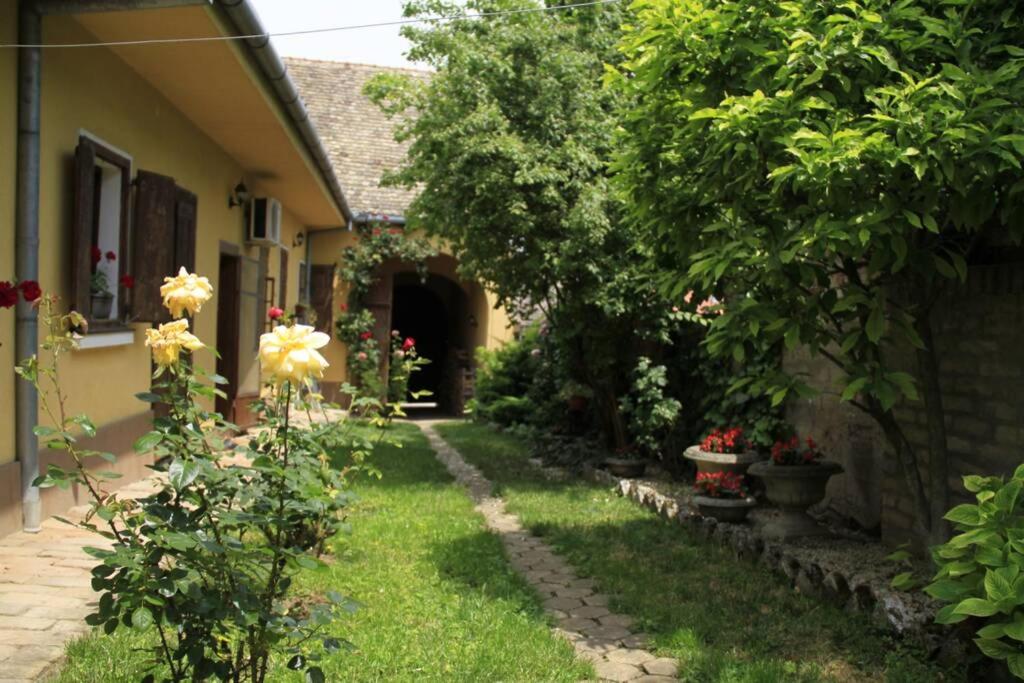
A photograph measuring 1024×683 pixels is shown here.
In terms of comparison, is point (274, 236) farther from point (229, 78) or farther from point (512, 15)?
point (229, 78)

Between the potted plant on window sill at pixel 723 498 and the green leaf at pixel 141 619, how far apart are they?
4.58 m

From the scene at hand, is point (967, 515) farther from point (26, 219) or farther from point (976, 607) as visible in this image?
point (26, 219)

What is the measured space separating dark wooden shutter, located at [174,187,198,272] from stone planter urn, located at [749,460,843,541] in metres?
5.11

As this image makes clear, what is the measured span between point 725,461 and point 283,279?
27.4 ft

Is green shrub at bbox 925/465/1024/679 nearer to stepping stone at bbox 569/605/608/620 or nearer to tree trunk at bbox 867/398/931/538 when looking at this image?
tree trunk at bbox 867/398/931/538

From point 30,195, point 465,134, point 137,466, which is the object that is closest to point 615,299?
point 465,134

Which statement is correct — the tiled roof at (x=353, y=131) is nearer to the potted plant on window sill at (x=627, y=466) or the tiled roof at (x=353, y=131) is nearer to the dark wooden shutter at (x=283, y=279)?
the dark wooden shutter at (x=283, y=279)

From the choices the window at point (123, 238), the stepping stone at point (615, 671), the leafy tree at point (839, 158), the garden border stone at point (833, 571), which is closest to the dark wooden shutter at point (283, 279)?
the window at point (123, 238)

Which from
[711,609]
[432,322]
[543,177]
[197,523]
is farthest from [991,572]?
[432,322]

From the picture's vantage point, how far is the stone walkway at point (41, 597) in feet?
10.5

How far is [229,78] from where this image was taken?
6.40 m

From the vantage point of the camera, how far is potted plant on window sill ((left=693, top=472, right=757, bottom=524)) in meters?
6.04

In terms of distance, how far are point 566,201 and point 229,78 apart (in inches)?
130

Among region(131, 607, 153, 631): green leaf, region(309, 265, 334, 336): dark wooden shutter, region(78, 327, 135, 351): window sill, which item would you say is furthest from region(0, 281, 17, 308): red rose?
region(309, 265, 334, 336): dark wooden shutter
